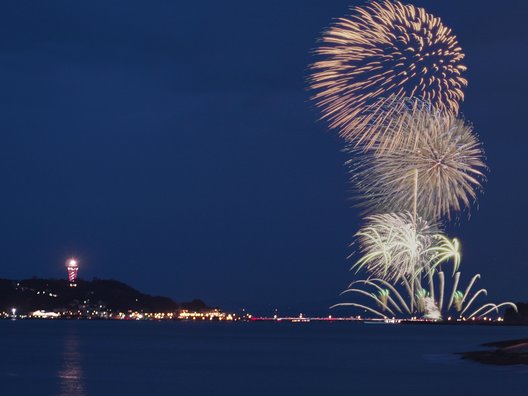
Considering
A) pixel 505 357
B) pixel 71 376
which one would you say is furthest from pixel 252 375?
pixel 505 357

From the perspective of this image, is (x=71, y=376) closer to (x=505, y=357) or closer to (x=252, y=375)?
(x=252, y=375)

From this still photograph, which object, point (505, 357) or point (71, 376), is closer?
point (71, 376)

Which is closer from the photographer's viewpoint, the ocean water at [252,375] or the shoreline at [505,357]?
the ocean water at [252,375]

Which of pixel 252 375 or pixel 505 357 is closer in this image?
pixel 252 375

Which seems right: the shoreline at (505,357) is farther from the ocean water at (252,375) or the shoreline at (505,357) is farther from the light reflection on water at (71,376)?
the light reflection on water at (71,376)

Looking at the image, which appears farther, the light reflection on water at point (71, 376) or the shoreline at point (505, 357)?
the shoreline at point (505, 357)

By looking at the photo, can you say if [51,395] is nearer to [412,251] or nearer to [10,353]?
[412,251]

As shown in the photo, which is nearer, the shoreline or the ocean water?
the ocean water

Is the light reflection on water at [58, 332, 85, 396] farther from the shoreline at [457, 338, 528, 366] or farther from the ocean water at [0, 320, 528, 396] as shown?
the shoreline at [457, 338, 528, 366]

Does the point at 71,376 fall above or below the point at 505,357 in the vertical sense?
below

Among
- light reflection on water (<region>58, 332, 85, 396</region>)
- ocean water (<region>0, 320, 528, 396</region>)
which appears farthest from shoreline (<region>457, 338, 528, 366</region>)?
light reflection on water (<region>58, 332, 85, 396</region>)

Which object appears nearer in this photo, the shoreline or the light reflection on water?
the light reflection on water

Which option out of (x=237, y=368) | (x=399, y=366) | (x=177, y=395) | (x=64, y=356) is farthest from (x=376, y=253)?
(x=64, y=356)

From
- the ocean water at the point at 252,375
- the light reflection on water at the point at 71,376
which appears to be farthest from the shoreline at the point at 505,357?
the light reflection on water at the point at 71,376
